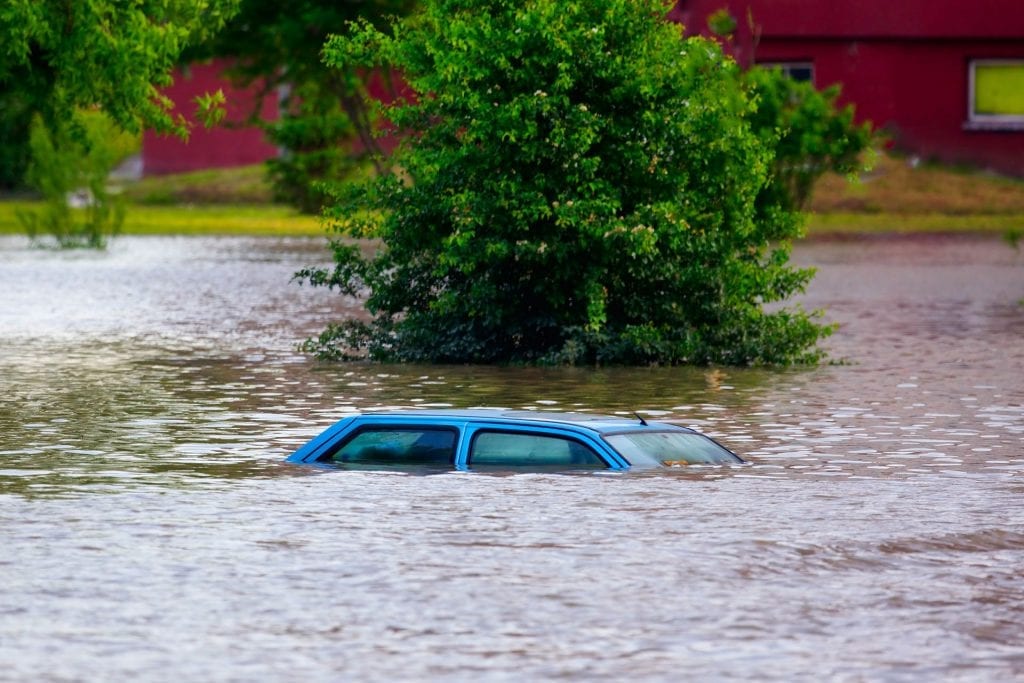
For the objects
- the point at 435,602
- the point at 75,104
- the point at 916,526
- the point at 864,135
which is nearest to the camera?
the point at 435,602

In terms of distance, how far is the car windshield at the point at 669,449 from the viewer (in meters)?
15.0

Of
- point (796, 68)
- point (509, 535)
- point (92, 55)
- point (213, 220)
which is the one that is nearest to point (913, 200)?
point (796, 68)

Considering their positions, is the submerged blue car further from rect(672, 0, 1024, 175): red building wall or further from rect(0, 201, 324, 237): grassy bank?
rect(672, 0, 1024, 175): red building wall

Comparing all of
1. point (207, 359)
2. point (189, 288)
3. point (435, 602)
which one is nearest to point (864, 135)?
point (189, 288)

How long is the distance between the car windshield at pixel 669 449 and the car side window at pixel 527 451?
0.82 feet

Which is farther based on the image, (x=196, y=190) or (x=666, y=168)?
(x=196, y=190)

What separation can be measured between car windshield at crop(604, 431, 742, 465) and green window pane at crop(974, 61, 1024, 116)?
4278cm

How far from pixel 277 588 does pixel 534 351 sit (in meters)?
14.2

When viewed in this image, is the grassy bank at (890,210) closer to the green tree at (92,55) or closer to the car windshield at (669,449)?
the green tree at (92,55)

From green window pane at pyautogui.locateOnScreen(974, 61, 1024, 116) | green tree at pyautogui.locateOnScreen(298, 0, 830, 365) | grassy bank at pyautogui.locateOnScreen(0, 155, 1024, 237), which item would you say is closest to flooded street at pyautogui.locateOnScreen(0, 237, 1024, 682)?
green tree at pyautogui.locateOnScreen(298, 0, 830, 365)

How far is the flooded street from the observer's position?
32.1 feet

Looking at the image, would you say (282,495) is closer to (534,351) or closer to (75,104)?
(534,351)

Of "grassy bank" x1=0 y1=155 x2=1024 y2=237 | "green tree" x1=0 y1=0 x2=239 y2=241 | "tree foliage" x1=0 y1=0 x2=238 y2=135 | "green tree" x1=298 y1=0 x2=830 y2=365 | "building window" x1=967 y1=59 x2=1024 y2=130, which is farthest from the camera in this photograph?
"building window" x1=967 y1=59 x2=1024 y2=130

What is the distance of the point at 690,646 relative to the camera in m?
9.88
